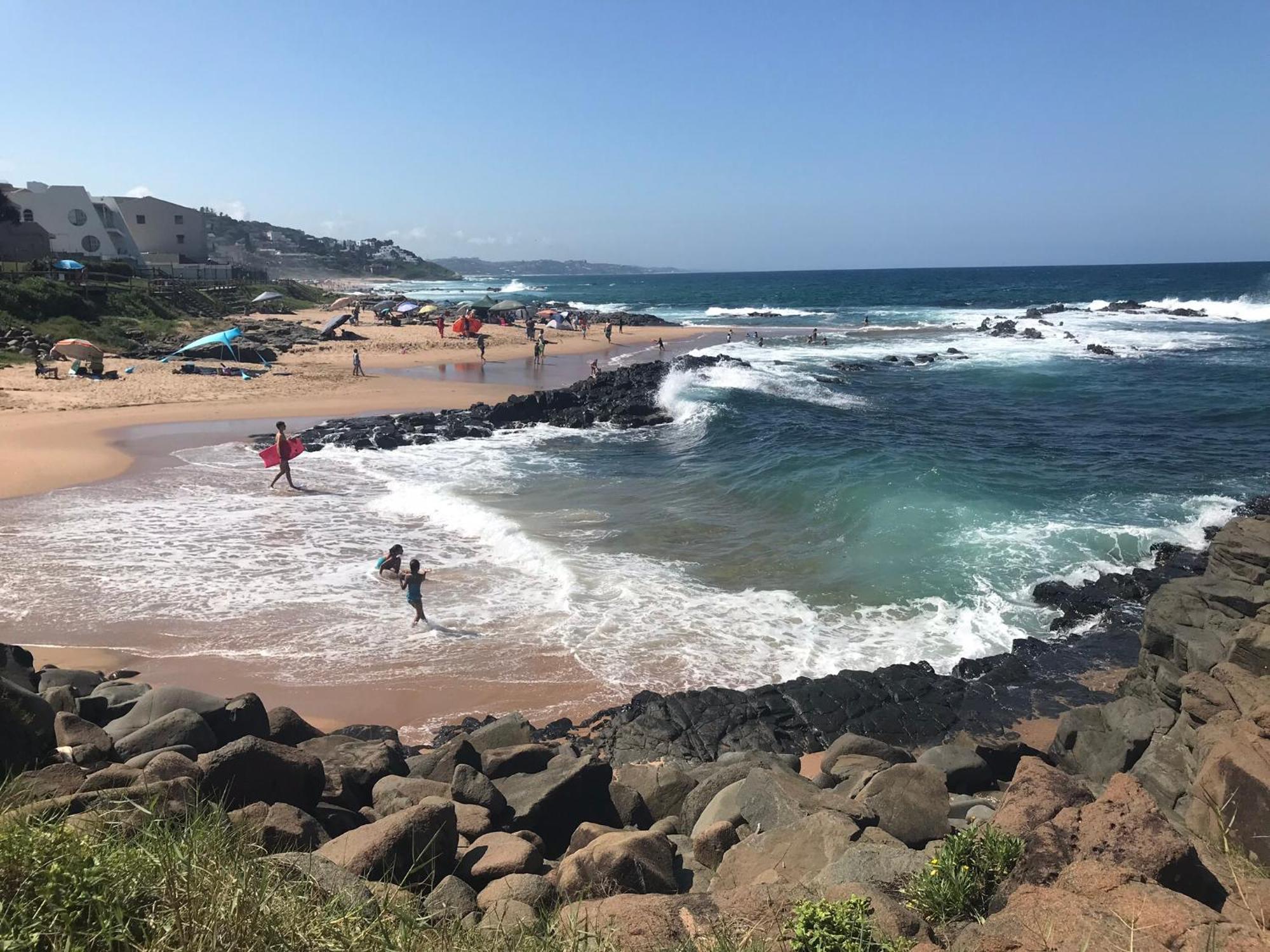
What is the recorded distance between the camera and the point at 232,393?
2880cm

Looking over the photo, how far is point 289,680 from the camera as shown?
33.2 feet

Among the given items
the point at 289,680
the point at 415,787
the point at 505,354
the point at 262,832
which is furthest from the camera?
the point at 505,354

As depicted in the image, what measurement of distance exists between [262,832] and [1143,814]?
4988 mm

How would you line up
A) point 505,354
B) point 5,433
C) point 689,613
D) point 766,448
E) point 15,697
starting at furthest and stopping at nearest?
point 505,354, point 766,448, point 5,433, point 689,613, point 15,697

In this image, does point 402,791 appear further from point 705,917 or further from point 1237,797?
point 1237,797

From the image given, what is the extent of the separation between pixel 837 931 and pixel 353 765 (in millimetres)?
4892

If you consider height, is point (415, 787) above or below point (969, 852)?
below

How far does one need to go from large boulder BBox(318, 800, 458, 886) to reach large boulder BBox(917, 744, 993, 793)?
4456mm

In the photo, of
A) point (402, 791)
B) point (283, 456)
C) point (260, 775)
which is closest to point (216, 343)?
point (283, 456)

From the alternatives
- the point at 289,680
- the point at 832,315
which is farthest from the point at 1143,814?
the point at 832,315

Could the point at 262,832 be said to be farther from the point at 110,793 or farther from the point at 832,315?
the point at 832,315

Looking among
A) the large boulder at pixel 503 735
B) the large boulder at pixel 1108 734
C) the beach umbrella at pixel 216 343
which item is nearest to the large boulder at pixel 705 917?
the large boulder at pixel 503 735

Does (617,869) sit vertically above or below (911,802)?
above

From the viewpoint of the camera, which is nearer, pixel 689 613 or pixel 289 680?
pixel 289 680
